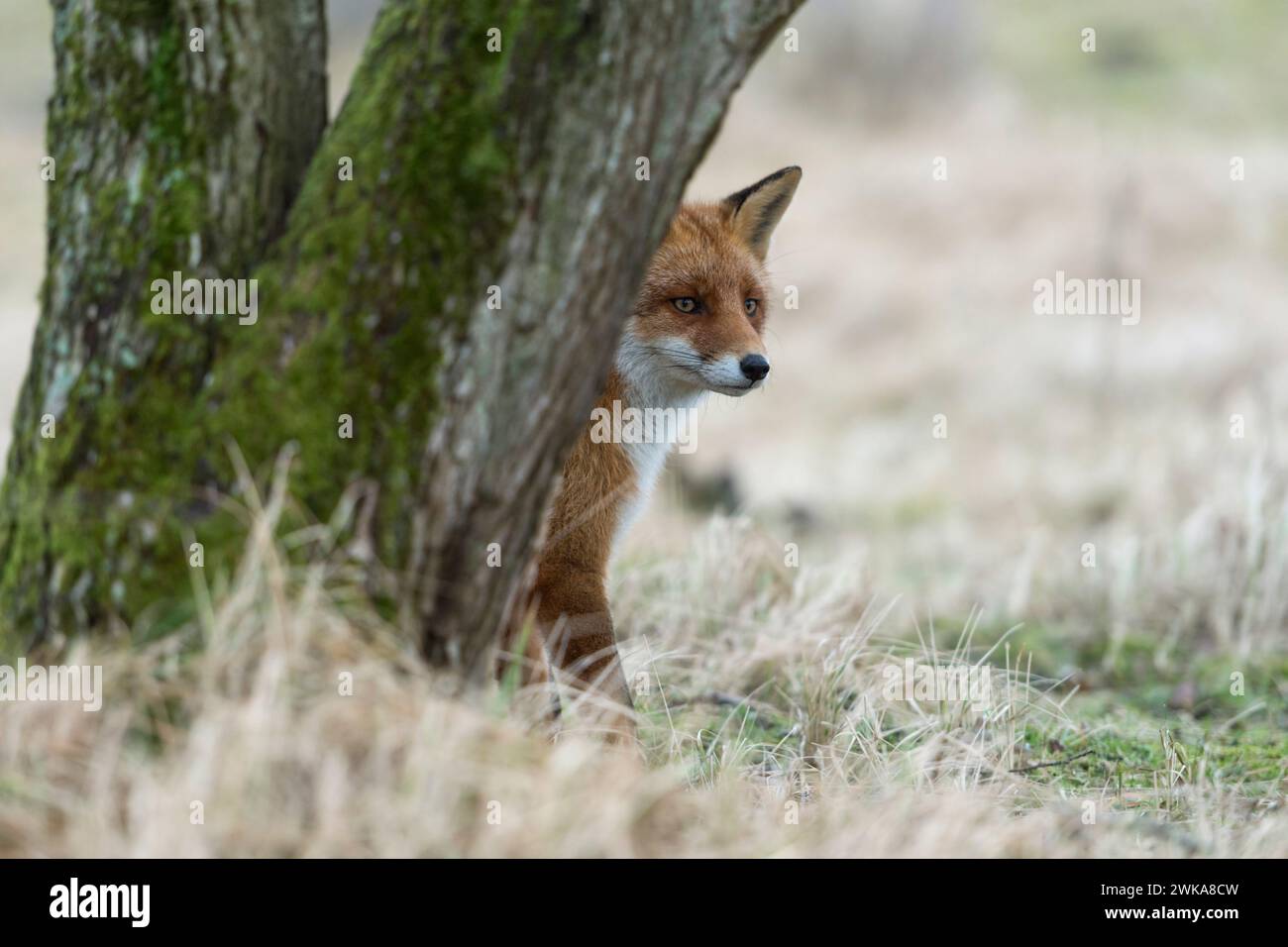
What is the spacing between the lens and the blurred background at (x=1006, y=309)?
7539 mm

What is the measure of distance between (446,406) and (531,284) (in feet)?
1.07

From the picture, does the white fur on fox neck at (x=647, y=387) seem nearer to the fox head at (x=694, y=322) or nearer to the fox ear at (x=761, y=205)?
the fox head at (x=694, y=322)

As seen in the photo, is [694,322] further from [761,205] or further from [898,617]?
[898,617]

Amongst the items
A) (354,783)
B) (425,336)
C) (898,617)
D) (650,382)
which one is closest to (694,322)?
(650,382)

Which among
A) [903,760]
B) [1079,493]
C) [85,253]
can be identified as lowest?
[903,760]

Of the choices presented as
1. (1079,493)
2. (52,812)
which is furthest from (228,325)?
(1079,493)

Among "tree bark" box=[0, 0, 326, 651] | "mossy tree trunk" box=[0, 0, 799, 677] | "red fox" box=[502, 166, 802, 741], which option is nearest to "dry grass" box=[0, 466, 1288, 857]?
"mossy tree trunk" box=[0, 0, 799, 677]

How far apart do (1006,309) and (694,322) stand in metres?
11.0

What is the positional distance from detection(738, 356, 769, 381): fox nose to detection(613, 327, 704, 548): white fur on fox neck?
0.20 m

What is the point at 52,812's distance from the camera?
2.58m

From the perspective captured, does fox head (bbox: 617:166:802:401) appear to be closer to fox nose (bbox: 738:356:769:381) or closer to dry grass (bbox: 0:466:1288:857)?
fox nose (bbox: 738:356:769:381)

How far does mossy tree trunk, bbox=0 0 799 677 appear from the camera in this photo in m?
2.87
